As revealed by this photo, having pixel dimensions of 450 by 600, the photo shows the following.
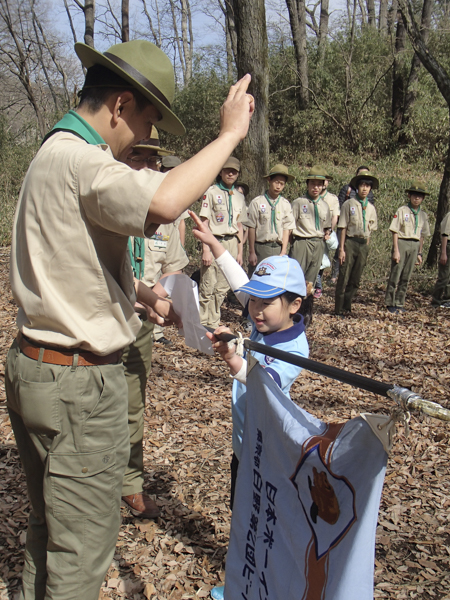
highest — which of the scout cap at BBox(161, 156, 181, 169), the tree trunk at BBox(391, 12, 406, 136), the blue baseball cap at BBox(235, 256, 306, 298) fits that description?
the tree trunk at BBox(391, 12, 406, 136)

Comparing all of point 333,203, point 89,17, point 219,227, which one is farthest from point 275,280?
point 89,17

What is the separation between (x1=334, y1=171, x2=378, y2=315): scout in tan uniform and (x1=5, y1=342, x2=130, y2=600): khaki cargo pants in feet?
25.5

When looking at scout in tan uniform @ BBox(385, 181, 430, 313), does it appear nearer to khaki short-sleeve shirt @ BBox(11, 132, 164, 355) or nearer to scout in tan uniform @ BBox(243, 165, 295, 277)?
scout in tan uniform @ BBox(243, 165, 295, 277)

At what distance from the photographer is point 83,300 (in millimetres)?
1825

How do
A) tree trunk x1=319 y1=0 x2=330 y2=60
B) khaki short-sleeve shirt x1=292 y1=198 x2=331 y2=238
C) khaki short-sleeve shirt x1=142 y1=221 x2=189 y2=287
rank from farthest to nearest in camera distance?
1. tree trunk x1=319 y1=0 x2=330 y2=60
2. khaki short-sleeve shirt x1=292 y1=198 x2=331 y2=238
3. khaki short-sleeve shirt x1=142 y1=221 x2=189 y2=287

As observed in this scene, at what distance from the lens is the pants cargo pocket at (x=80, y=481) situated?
189cm

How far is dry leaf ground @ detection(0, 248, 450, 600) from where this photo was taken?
3.10m

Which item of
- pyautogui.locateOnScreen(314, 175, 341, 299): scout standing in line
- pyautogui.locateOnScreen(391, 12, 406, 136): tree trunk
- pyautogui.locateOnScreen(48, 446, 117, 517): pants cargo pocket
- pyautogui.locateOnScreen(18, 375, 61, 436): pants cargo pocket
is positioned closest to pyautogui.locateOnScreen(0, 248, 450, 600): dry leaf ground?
pyautogui.locateOnScreen(48, 446, 117, 517): pants cargo pocket

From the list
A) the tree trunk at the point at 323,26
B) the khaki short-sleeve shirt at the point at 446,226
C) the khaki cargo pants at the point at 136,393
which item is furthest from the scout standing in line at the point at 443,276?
the tree trunk at the point at 323,26

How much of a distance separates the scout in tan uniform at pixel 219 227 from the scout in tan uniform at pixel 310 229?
3.32 ft

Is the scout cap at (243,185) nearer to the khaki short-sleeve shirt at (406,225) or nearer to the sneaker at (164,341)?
the khaki short-sleeve shirt at (406,225)

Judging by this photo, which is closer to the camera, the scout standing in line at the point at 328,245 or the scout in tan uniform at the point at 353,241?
the scout in tan uniform at the point at 353,241

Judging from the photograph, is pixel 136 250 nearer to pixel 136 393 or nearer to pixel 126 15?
pixel 136 393

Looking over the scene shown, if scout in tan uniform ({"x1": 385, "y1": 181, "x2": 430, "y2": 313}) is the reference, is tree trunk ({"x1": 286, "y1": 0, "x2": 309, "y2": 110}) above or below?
above
